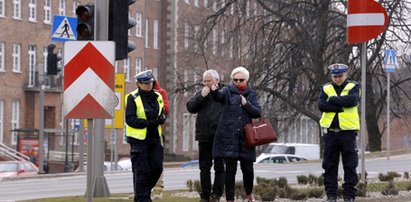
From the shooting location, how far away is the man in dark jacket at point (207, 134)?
15.0 meters

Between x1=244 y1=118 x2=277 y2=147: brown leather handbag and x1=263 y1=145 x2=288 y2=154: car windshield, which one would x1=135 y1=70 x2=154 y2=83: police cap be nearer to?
x1=244 y1=118 x2=277 y2=147: brown leather handbag

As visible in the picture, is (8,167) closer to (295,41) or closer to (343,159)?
(295,41)

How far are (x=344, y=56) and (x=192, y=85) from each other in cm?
1096

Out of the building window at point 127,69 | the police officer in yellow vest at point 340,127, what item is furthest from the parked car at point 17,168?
the building window at point 127,69

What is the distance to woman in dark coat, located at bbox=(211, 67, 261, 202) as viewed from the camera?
1445cm

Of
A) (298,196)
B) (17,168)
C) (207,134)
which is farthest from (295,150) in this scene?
(207,134)

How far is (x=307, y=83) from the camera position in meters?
48.5

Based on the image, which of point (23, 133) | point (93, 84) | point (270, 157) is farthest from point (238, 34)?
point (93, 84)

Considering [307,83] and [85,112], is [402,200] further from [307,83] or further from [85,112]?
[307,83]

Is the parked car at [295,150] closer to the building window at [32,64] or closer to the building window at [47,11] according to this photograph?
the building window at [32,64]

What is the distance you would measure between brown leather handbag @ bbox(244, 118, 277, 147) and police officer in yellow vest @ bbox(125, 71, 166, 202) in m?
1.10

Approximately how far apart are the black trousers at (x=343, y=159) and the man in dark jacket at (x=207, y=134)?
4.62ft

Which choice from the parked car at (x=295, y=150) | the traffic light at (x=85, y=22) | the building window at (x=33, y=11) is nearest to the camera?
the traffic light at (x=85, y=22)

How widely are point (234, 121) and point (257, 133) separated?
0.33 metres
